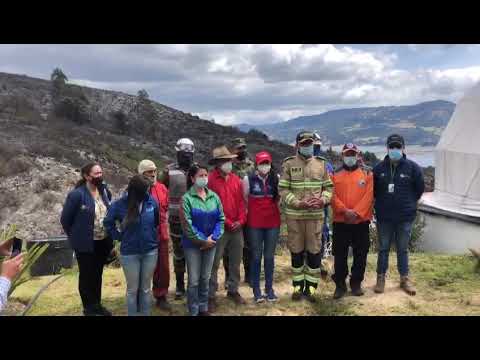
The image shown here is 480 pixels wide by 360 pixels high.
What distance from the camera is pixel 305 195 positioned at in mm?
4750

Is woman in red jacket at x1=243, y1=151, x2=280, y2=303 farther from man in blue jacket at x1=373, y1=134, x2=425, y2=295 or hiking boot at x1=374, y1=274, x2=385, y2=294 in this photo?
hiking boot at x1=374, y1=274, x2=385, y2=294

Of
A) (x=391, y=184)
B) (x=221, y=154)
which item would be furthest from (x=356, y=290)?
(x=221, y=154)

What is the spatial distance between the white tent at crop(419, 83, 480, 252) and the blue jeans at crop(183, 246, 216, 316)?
23.1 ft

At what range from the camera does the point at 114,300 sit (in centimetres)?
521

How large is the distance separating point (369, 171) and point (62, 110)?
32781 mm

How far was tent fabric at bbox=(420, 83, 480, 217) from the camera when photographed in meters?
9.80

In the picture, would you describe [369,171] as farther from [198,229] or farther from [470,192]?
[470,192]

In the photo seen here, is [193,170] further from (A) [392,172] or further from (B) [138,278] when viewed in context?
(A) [392,172]

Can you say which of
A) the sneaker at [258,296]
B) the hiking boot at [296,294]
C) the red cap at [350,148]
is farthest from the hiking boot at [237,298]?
the red cap at [350,148]

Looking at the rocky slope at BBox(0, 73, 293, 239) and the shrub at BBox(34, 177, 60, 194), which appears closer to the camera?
the rocky slope at BBox(0, 73, 293, 239)

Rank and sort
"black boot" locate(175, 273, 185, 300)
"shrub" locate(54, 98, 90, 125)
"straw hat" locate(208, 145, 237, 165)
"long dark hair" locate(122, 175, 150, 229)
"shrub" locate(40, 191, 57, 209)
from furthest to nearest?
1. "shrub" locate(54, 98, 90, 125)
2. "shrub" locate(40, 191, 57, 209)
3. "black boot" locate(175, 273, 185, 300)
4. "straw hat" locate(208, 145, 237, 165)
5. "long dark hair" locate(122, 175, 150, 229)

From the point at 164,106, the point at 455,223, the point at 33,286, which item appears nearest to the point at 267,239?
the point at 33,286

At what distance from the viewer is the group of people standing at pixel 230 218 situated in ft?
13.4

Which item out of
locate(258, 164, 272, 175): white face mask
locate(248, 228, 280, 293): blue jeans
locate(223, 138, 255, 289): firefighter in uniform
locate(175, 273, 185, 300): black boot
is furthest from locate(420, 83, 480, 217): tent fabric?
locate(175, 273, 185, 300): black boot
